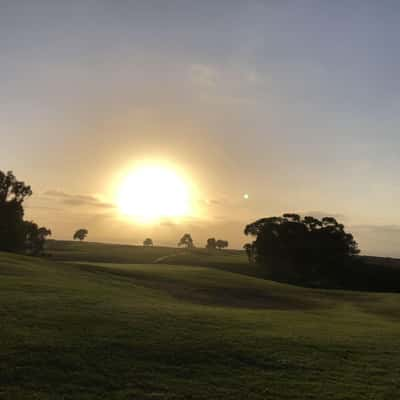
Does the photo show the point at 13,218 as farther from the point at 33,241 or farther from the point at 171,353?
the point at 171,353

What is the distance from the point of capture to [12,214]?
92.6m

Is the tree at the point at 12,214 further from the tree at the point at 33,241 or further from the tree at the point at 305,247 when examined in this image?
the tree at the point at 305,247

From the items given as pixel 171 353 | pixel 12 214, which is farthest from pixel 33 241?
pixel 171 353

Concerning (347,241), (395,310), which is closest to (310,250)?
(347,241)

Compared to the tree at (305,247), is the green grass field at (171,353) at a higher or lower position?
lower


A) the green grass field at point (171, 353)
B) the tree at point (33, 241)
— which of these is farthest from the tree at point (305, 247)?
the green grass field at point (171, 353)

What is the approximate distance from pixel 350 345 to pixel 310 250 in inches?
3292

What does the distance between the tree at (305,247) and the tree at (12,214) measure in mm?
58562

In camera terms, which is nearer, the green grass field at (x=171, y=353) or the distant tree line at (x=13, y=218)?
the green grass field at (x=171, y=353)

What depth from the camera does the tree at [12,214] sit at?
8919 cm

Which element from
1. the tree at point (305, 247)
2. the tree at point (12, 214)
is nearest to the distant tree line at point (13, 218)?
the tree at point (12, 214)

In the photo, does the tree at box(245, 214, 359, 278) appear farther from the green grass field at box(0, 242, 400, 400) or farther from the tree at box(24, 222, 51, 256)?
the green grass field at box(0, 242, 400, 400)

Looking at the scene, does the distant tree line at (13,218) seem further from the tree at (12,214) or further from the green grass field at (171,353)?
the green grass field at (171,353)

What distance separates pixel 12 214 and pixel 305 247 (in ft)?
232
